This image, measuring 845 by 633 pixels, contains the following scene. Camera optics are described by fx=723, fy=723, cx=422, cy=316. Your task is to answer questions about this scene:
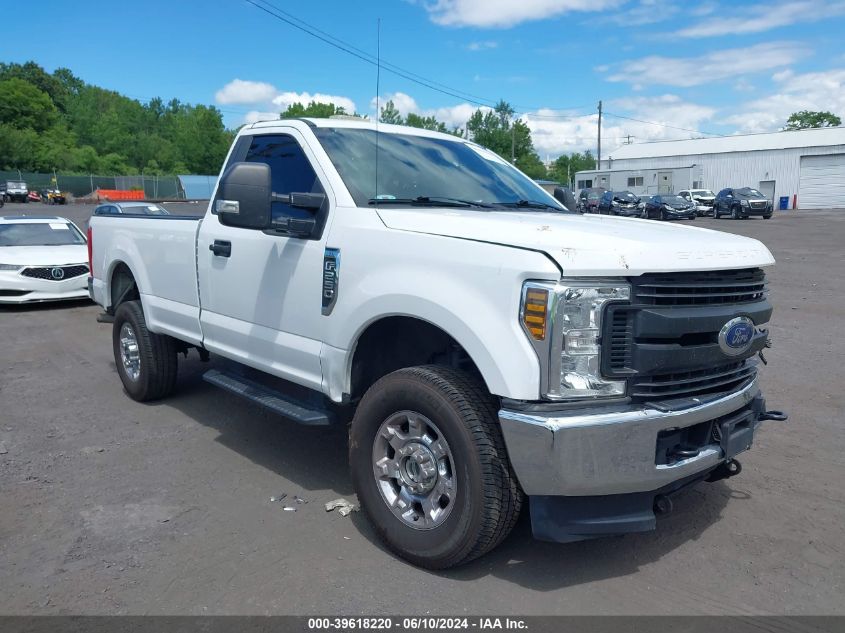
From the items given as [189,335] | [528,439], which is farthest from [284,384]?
[528,439]

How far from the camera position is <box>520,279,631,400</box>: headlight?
2930mm

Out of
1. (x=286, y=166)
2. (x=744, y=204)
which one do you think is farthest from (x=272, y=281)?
(x=744, y=204)

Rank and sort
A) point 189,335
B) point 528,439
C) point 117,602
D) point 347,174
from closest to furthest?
point 528,439, point 117,602, point 347,174, point 189,335

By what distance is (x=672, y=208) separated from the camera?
38500 mm

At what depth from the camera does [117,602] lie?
3.24 meters

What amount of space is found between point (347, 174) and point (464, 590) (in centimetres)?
234

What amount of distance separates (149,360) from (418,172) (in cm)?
301

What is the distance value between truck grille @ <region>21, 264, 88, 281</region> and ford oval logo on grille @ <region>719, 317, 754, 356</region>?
11.3 metres

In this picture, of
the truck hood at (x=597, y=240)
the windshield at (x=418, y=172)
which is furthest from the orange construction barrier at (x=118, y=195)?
the truck hood at (x=597, y=240)

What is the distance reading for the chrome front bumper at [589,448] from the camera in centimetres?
292

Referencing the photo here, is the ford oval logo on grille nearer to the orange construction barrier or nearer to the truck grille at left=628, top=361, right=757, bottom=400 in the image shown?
the truck grille at left=628, top=361, right=757, bottom=400

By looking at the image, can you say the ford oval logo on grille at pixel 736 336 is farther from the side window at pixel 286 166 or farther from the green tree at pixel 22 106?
the green tree at pixel 22 106

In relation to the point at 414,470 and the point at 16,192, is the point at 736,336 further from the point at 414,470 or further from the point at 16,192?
the point at 16,192
